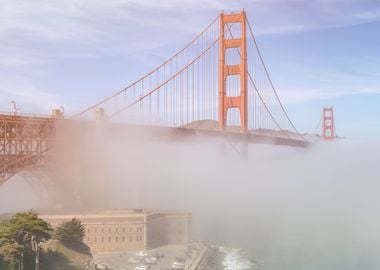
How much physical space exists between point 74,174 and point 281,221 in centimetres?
2461

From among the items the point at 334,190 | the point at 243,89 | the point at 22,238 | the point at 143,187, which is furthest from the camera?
the point at 334,190

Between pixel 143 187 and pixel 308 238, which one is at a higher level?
pixel 143 187

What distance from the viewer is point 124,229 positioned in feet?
112

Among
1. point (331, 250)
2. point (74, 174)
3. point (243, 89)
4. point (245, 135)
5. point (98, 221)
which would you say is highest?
point (243, 89)

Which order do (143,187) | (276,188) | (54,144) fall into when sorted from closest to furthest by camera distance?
(54,144), (143,187), (276,188)

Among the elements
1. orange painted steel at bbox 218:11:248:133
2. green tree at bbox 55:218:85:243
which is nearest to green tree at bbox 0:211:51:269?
green tree at bbox 55:218:85:243

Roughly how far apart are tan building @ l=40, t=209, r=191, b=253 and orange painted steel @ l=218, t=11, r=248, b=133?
13.6 metres

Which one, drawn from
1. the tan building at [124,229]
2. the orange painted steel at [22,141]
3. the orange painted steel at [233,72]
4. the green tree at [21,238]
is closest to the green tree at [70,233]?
the green tree at [21,238]

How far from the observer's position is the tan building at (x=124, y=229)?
3303 centimetres

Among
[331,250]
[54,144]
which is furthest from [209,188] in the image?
[54,144]

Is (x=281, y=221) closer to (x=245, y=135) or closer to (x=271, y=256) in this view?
(x=245, y=135)

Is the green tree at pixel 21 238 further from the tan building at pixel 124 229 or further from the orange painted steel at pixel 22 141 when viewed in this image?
the orange painted steel at pixel 22 141

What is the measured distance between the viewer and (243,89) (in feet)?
167

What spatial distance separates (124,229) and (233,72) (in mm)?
23617
